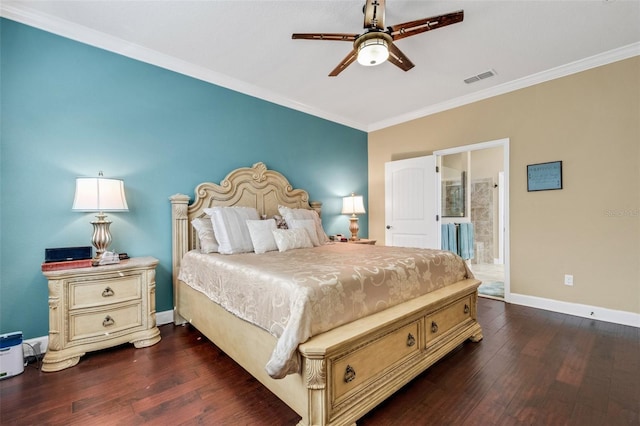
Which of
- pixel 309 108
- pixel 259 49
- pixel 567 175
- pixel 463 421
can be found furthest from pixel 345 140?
pixel 463 421

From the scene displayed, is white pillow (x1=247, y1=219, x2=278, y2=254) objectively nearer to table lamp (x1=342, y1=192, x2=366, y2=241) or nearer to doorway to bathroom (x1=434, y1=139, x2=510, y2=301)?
table lamp (x1=342, y1=192, x2=366, y2=241)

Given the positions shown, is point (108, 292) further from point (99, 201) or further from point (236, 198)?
point (236, 198)

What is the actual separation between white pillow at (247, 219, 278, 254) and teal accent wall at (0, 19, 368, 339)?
890mm

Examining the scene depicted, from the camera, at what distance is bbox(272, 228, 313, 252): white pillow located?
2819mm

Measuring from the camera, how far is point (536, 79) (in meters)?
3.28

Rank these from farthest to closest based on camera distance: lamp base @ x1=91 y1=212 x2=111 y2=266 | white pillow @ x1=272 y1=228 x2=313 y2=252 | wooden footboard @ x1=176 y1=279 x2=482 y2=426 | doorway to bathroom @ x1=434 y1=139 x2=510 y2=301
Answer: doorway to bathroom @ x1=434 y1=139 x2=510 y2=301 → white pillow @ x1=272 y1=228 x2=313 y2=252 → lamp base @ x1=91 y1=212 x2=111 y2=266 → wooden footboard @ x1=176 y1=279 x2=482 y2=426

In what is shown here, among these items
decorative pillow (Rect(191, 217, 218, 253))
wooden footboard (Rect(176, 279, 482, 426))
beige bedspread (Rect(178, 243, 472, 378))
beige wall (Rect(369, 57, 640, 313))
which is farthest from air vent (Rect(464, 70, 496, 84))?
decorative pillow (Rect(191, 217, 218, 253))

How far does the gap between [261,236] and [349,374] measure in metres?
1.68

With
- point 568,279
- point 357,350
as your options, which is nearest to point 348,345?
point 357,350

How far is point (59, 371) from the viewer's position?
1.99 m

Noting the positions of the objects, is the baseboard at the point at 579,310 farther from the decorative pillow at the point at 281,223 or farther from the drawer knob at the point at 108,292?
the drawer knob at the point at 108,292

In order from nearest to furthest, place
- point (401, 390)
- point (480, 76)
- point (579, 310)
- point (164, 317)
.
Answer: point (401, 390) < point (164, 317) < point (579, 310) < point (480, 76)

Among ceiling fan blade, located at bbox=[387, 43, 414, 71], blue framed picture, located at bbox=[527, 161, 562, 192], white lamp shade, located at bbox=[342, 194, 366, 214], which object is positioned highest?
ceiling fan blade, located at bbox=[387, 43, 414, 71]

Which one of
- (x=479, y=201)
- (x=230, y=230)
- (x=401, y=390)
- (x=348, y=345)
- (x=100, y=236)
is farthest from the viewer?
(x=479, y=201)
